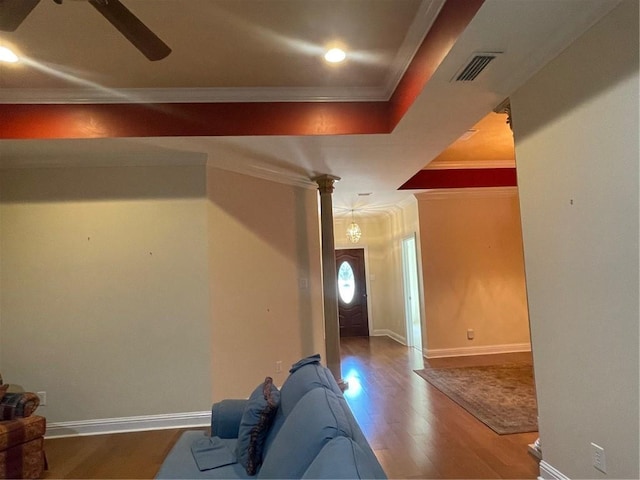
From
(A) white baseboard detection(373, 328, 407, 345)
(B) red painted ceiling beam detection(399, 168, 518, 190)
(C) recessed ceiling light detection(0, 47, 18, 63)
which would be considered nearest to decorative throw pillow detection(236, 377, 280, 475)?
(C) recessed ceiling light detection(0, 47, 18, 63)

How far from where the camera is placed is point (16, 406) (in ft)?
9.52

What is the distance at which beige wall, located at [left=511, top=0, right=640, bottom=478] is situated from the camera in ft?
6.01

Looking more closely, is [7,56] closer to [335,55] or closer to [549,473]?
[335,55]

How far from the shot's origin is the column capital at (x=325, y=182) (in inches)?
188

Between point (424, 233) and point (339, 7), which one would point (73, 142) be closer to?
point (339, 7)

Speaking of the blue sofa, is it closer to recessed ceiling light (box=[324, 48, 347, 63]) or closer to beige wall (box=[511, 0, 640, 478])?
beige wall (box=[511, 0, 640, 478])

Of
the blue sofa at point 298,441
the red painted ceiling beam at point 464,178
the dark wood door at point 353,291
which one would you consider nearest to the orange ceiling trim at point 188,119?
the blue sofa at point 298,441

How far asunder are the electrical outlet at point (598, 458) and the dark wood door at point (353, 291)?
6.90 metres

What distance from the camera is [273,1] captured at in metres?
2.22

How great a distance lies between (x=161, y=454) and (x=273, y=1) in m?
3.29

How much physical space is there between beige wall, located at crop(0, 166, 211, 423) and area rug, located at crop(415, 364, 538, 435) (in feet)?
8.46

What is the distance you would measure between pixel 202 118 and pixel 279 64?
0.83 metres

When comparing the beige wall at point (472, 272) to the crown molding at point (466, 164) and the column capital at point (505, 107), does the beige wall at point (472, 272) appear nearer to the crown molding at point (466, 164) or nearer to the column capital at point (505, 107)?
the crown molding at point (466, 164)

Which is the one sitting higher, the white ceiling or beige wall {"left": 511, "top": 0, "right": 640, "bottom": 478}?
the white ceiling
